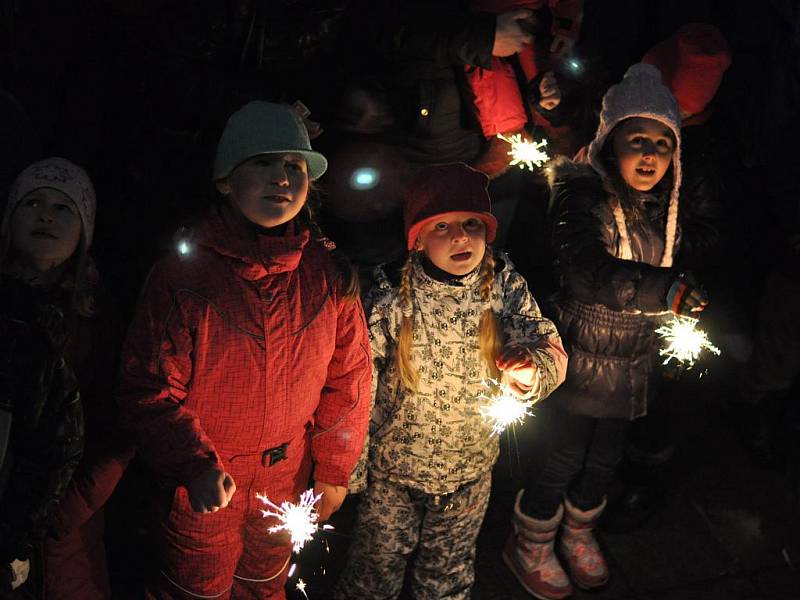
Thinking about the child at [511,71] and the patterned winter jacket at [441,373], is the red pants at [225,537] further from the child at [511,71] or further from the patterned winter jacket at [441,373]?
the child at [511,71]

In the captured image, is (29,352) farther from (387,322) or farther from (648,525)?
(648,525)

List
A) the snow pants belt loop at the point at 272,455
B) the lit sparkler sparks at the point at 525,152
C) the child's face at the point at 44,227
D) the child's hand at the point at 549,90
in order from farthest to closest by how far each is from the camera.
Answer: the child's hand at the point at 549,90, the lit sparkler sparks at the point at 525,152, the snow pants belt loop at the point at 272,455, the child's face at the point at 44,227

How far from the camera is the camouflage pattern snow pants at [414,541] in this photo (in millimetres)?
3723

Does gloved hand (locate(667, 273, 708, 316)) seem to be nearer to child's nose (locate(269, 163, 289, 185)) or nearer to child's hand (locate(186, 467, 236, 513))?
child's nose (locate(269, 163, 289, 185))

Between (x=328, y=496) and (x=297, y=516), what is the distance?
324 mm

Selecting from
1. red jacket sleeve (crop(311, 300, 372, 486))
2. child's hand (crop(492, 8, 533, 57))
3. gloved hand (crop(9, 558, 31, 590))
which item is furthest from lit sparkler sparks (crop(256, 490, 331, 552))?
child's hand (crop(492, 8, 533, 57))

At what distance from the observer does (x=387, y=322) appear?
349cm

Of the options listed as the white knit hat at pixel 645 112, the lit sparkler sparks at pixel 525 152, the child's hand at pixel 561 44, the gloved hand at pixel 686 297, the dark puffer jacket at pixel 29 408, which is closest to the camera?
the dark puffer jacket at pixel 29 408

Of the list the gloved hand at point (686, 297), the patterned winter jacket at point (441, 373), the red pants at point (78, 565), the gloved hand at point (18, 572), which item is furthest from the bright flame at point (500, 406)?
the gloved hand at point (18, 572)

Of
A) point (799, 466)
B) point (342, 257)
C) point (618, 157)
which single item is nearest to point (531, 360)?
point (342, 257)

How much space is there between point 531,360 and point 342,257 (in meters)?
0.94

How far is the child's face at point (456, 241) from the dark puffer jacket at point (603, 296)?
57cm

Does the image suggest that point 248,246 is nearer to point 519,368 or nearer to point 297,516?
point 297,516

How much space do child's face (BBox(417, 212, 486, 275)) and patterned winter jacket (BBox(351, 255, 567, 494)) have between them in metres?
0.11
